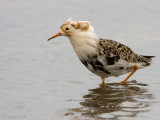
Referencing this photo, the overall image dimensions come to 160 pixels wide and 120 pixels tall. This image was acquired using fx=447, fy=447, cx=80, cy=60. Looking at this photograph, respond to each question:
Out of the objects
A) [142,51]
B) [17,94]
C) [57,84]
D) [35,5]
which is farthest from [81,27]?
[35,5]

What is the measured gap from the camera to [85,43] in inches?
450

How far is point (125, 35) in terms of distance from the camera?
651 inches

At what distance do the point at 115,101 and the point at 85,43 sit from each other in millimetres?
1885

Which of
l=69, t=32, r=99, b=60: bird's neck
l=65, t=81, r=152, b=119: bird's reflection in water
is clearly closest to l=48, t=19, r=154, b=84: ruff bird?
l=69, t=32, r=99, b=60: bird's neck

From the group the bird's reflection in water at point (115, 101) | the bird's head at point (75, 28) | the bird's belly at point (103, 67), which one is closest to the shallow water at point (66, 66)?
the bird's reflection in water at point (115, 101)

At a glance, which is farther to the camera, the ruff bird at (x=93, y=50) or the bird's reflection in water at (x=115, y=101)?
the ruff bird at (x=93, y=50)

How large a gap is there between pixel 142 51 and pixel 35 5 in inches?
291

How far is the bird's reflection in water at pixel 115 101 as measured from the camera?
9273 millimetres

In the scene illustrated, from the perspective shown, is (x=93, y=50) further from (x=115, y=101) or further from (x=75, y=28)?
(x=115, y=101)

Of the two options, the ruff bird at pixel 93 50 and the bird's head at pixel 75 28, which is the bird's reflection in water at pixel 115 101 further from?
the bird's head at pixel 75 28

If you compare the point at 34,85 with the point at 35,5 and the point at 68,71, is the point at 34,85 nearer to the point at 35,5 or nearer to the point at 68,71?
the point at 68,71

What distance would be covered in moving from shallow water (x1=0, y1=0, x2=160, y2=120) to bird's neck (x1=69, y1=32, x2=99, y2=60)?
0.94 metres

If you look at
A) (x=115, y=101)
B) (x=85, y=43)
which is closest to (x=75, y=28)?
(x=85, y=43)

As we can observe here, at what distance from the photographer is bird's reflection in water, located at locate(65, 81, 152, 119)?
9273mm
